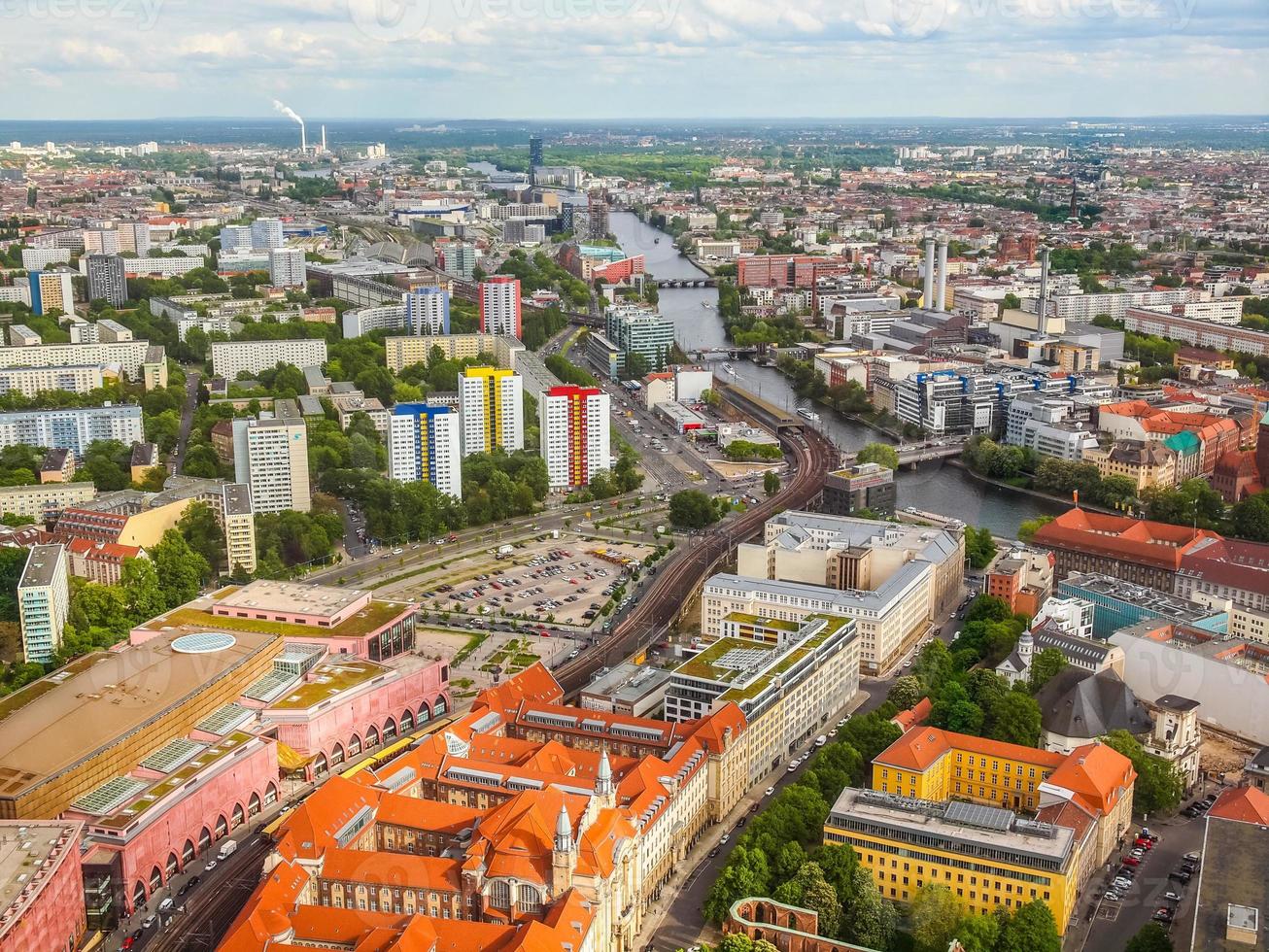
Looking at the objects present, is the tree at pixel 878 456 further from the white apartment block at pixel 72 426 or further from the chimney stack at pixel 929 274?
the chimney stack at pixel 929 274

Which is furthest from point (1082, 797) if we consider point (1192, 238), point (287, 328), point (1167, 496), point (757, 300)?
point (1192, 238)

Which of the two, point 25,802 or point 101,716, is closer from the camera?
point 25,802

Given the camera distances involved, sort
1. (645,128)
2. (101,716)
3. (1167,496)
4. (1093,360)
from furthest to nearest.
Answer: (645,128) → (1093,360) → (1167,496) → (101,716)

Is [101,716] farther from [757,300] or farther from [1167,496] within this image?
[757,300]

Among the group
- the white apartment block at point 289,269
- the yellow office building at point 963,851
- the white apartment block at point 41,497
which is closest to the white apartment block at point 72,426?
the white apartment block at point 41,497

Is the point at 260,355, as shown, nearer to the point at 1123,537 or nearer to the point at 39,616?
the point at 39,616

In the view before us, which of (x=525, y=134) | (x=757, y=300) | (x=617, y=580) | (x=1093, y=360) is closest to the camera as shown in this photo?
(x=617, y=580)

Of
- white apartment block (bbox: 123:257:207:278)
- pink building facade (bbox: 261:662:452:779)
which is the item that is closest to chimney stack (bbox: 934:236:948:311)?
white apartment block (bbox: 123:257:207:278)
